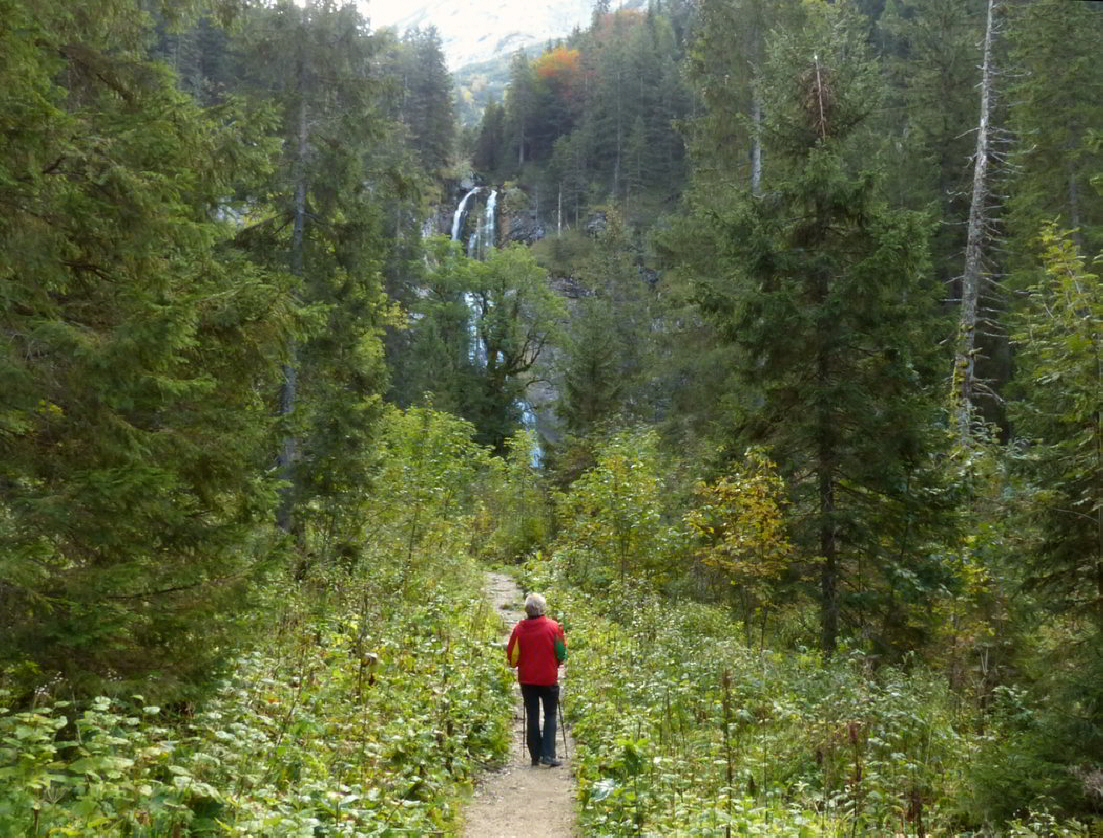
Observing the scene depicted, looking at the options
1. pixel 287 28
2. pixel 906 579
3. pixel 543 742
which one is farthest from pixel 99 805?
pixel 287 28

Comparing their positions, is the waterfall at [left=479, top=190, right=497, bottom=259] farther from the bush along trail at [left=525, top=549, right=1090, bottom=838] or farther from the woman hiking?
the woman hiking

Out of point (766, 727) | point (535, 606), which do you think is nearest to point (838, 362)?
point (766, 727)

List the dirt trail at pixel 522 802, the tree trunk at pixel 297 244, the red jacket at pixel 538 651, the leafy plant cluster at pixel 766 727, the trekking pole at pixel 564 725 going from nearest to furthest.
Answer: the leafy plant cluster at pixel 766 727
the dirt trail at pixel 522 802
the red jacket at pixel 538 651
the trekking pole at pixel 564 725
the tree trunk at pixel 297 244

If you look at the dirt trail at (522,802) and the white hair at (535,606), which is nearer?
the dirt trail at (522,802)

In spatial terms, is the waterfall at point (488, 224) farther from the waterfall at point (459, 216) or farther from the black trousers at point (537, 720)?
the black trousers at point (537, 720)

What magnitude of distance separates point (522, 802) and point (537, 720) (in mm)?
1071

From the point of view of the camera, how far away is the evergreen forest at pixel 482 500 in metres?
4.84

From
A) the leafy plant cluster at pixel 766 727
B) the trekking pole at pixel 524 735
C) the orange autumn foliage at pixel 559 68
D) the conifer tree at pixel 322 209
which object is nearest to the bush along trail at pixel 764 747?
the leafy plant cluster at pixel 766 727

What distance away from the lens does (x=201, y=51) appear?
45.1 meters

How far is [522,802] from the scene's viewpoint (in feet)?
23.2

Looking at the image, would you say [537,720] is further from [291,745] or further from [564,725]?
[291,745]

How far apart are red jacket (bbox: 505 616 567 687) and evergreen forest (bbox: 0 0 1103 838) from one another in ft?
2.40

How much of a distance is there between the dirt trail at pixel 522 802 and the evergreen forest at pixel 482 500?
246mm

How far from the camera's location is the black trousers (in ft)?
26.3
